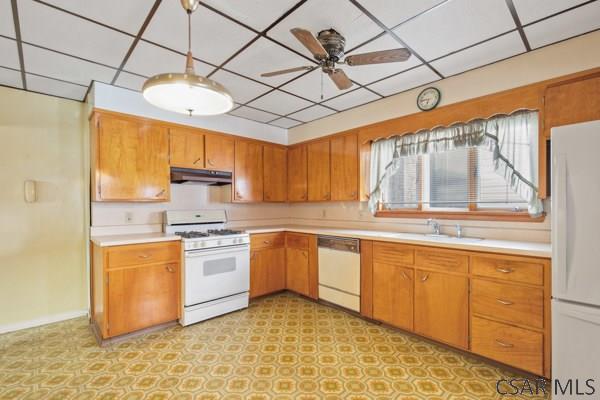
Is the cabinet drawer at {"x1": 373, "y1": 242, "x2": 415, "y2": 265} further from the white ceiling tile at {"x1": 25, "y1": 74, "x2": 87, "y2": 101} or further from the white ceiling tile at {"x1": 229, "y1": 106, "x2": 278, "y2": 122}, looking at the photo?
the white ceiling tile at {"x1": 25, "y1": 74, "x2": 87, "y2": 101}

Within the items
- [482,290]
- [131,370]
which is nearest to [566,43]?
[482,290]

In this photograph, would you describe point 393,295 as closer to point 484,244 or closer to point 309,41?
point 484,244

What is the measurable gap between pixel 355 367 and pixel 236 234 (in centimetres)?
195

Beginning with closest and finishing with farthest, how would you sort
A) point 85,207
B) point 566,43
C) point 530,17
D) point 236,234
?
point 530,17 → point 566,43 → point 85,207 → point 236,234

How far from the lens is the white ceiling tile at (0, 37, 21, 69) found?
2.17m

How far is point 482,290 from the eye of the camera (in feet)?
7.43

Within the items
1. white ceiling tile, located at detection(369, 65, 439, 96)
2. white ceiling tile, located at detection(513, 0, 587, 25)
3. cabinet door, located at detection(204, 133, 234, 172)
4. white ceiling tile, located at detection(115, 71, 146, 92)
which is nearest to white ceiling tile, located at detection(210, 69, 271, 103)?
cabinet door, located at detection(204, 133, 234, 172)

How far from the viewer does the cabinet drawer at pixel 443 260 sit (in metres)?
2.37

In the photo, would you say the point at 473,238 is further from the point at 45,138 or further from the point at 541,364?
the point at 45,138

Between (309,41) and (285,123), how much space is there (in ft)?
8.77

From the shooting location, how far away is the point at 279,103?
11.7 ft

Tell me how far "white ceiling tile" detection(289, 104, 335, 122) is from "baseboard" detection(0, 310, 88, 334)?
3623 millimetres

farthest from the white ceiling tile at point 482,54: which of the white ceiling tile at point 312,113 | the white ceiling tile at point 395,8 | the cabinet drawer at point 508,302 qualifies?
the cabinet drawer at point 508,302

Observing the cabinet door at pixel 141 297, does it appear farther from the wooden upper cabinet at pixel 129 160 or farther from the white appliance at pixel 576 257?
the white appliance at pixel 576 257
